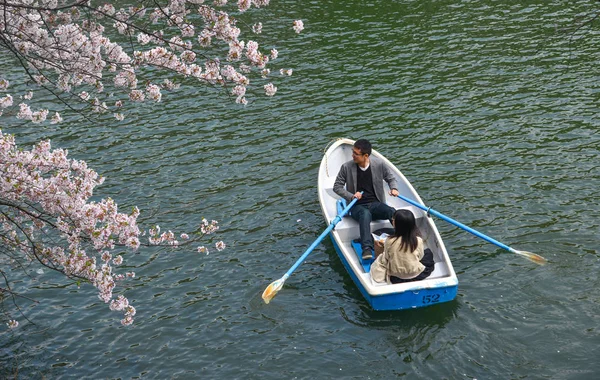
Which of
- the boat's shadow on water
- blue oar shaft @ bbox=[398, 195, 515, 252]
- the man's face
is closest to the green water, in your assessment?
the boat's shadow on water

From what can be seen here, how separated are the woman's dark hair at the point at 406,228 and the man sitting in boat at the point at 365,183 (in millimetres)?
2321

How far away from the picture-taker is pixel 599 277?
13539 millimetres

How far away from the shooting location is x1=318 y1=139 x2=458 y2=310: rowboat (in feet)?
41.9

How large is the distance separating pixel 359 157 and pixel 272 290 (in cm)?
347

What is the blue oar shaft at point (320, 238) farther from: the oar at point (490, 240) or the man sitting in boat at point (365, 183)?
the oar at point (490, 240)

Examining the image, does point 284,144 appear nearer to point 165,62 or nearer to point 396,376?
point 165,62

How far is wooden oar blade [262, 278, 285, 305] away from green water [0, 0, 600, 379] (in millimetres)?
205

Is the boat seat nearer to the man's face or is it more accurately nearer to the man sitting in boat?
the man sitting in boat

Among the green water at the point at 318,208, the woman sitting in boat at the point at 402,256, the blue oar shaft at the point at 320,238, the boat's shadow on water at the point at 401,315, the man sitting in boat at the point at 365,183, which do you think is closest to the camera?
the green water at the point at 318,208

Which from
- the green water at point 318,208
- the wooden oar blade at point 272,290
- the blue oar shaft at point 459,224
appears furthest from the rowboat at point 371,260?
the wooden oar blade at point 272,290

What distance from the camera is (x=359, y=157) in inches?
604

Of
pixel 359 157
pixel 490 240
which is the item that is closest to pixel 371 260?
pixel 359 157

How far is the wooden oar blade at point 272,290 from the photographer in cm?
1367

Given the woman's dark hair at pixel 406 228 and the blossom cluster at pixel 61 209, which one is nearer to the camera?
the blossom cluster at pixel 61 209
